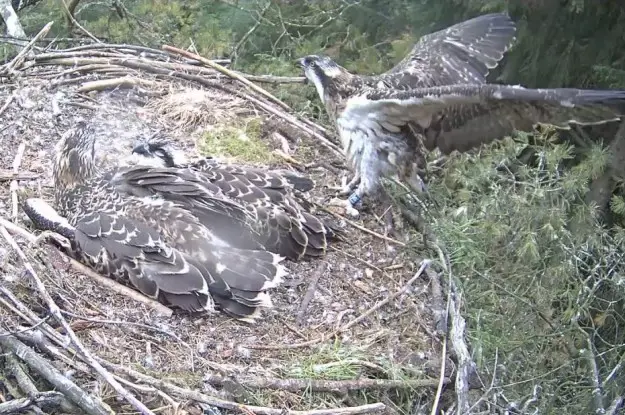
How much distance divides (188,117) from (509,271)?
2554mm

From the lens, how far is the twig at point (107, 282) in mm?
4633

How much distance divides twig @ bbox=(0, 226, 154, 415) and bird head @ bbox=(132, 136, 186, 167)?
109 cm

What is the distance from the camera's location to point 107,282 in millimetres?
4742

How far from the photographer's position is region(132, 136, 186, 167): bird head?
555 centimetres

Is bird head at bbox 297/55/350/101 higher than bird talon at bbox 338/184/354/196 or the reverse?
higher

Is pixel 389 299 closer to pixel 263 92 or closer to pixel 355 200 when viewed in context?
pixel 355 200

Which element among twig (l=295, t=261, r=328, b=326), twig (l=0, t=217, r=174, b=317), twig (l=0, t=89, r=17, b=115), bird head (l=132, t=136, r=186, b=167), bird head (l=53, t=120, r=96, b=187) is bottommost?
twig (l=295, t=261, r=328, b=326)

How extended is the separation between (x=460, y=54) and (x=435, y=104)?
1.67m

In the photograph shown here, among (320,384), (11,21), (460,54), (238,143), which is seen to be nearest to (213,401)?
(320,384)

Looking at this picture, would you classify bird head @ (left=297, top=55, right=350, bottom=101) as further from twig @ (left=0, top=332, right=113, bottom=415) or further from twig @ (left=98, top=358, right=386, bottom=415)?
twig @ (left=0, top=332, right=113, bottom=415)

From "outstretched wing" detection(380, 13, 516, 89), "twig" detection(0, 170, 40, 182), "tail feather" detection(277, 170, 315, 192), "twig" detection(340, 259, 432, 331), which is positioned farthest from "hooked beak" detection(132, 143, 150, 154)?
"twig" detection(340, 259, 432, 331)

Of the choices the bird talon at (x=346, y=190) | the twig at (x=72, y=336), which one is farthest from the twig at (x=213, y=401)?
the bird talon at (x=346, y=190)

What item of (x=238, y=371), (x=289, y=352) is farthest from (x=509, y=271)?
(x=238, y=371)

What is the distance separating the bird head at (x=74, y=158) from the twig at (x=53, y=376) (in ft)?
4.91
